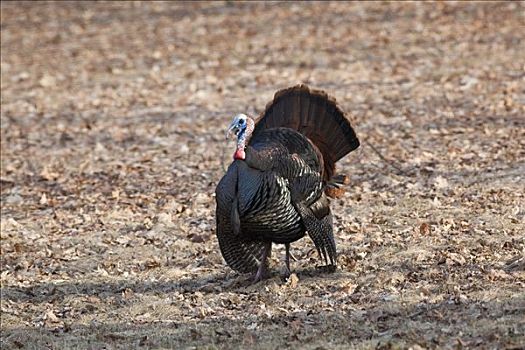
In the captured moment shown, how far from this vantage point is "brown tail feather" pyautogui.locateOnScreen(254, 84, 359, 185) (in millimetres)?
7664

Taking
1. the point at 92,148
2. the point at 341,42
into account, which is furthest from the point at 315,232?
the point at 341,42

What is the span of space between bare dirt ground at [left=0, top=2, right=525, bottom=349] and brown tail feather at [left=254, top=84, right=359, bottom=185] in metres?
0.86

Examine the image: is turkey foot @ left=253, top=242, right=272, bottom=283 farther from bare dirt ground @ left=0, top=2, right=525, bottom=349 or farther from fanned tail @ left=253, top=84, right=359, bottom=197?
fanned tail @ left=253, top=84, right=359, bottom=197

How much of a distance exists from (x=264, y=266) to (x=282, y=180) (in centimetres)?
82

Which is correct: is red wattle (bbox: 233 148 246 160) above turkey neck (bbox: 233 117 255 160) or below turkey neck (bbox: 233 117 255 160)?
below

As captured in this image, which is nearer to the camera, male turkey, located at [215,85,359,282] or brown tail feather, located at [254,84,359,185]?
male turkey, located at [215,85,359,282]

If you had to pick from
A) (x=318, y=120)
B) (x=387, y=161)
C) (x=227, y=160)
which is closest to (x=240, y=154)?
(x=318, y=120)

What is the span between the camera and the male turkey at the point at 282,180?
6.97 meters

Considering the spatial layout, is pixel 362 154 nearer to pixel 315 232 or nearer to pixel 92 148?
pixel 92 148

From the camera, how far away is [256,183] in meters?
6.95

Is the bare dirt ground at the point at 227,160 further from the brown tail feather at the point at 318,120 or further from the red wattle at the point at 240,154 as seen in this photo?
the red wattle at the point at 240,154

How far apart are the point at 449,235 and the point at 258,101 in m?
6.23

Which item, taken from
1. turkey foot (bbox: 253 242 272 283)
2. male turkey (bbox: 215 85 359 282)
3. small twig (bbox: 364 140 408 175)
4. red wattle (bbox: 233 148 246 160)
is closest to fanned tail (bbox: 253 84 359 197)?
male turkey (bbox: 215 85 359 282)

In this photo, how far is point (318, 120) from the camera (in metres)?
7.72
